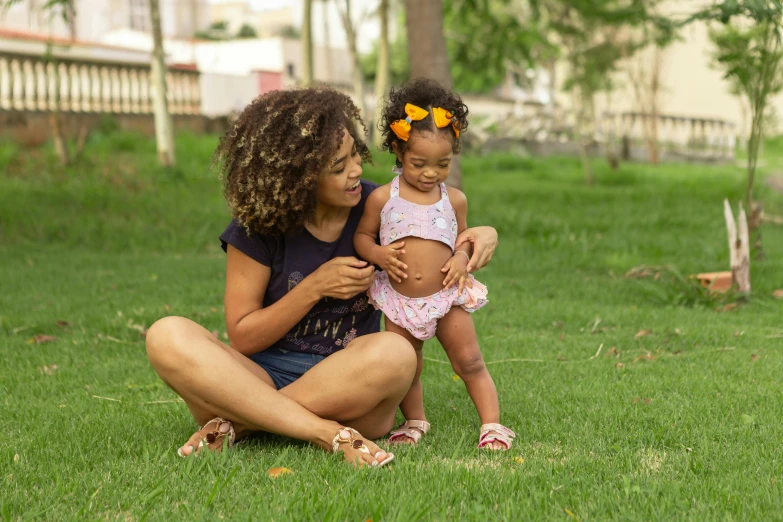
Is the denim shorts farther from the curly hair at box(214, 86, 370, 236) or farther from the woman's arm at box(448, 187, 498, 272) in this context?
the woman's arm at box(448, 187, 498, 272)

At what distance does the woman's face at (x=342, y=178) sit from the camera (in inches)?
125

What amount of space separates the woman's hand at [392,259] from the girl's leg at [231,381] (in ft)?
0.82

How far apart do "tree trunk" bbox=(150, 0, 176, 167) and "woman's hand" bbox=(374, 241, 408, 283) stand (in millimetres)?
8719

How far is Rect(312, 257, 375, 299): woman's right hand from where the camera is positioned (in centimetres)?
307

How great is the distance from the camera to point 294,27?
204 feet

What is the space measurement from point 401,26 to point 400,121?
47.3 m

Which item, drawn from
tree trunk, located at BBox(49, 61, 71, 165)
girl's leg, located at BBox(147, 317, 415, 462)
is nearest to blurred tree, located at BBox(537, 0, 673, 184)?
tree trunk, located at BBox(49, 61, 71, 165)

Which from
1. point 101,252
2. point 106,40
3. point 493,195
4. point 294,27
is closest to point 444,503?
point 101,252

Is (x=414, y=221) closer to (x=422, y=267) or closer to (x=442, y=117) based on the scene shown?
(x=422, y=267)

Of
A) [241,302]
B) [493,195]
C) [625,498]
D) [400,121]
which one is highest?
[400,121]

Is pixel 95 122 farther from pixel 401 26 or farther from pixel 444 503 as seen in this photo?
pixel 401 26

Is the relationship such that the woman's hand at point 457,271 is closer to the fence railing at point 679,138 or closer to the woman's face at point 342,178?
the woman's face at point 342,178

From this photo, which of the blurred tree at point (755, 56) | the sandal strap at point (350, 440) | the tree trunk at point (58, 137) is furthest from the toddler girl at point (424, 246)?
the tree trunk at point (58, 137)

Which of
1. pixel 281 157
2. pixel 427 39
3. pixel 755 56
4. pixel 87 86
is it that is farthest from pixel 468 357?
pixel 87 86
